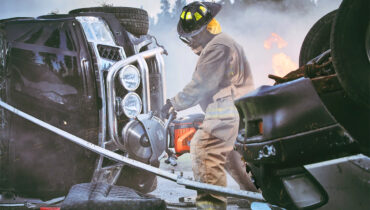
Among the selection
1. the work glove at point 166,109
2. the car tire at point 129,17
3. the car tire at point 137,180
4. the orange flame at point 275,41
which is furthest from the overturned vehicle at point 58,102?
the orange flame at point 275,41

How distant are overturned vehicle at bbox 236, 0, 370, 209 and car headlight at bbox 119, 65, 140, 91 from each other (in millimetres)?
2018

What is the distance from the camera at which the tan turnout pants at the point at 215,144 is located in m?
2.94

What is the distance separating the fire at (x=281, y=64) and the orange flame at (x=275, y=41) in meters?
0.10

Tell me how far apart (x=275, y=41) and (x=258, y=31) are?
19cm

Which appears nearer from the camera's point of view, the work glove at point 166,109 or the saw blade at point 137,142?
the saw blade at point 137,142

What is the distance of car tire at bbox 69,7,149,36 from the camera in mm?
3541

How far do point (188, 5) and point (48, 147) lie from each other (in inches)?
66.5

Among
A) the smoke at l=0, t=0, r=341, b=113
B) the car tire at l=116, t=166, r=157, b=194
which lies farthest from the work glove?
the car tire at l=116, t=166, r=157, b=194

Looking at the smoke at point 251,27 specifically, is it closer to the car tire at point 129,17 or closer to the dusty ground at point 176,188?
the car tire at point 129,17

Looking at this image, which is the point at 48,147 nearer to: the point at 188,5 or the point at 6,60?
the point at 6,60

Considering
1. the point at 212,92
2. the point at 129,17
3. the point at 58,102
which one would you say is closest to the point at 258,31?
the point at 212,92

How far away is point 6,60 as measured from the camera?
3004 millimetres

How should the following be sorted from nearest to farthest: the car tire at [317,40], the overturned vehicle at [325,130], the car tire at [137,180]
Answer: the overturned vehicle at [325,130] < the car tire at [317,40] < the car tire at [137,180]

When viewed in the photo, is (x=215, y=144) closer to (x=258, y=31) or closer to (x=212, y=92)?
(x=212, y=92)
